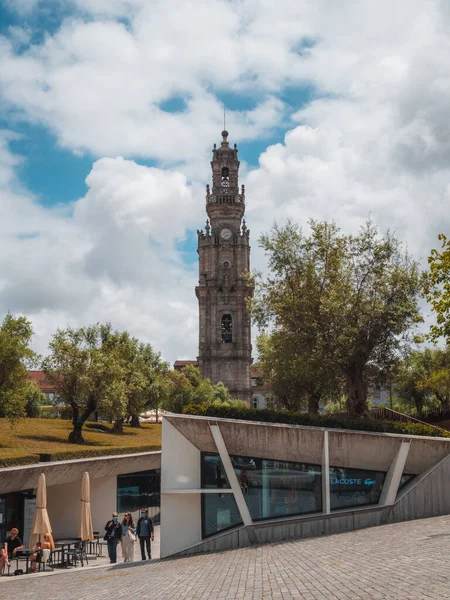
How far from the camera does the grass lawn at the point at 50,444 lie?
1132 inches

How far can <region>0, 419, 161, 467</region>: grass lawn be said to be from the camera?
28.8 meters

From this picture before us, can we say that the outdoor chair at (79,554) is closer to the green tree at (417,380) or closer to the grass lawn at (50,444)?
the grass lawn at (50,444)

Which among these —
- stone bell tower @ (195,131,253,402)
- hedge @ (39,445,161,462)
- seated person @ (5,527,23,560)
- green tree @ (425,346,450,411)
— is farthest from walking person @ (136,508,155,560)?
stone bell tower @ (195,131,253,402)

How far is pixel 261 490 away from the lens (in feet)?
74.9

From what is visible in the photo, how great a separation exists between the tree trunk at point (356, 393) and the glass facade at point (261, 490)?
8598mm

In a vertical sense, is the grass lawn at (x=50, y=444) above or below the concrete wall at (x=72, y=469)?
above

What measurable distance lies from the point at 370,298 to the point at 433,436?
27.9 ft

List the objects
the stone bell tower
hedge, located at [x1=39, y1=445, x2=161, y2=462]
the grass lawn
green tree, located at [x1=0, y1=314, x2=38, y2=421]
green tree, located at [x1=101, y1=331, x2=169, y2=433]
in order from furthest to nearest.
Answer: the stone bell tower → green tree, located at [x1=101, y1=331, x2=169, y2=433] → green tree, located at [x1=0, y1=314, x2=38, y2=421] → hedge, located at [x1=39, y1=445, x2=161, y2=462] → the grass lawn

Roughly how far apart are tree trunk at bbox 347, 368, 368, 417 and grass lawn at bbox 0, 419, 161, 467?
41.9 ft

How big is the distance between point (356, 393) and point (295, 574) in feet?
57.1

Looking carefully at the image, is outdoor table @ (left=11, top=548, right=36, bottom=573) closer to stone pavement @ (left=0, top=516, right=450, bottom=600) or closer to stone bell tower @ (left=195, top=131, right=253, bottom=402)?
stone pavement @ (left=0, top=516, right=450, bottom=600)

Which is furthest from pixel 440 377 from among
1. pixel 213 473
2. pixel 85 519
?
pixel 85 519

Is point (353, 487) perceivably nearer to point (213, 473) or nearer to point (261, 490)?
point (261, 490)

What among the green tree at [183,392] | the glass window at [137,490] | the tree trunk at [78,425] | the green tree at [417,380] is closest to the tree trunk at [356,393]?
the glass window at [137,490]
